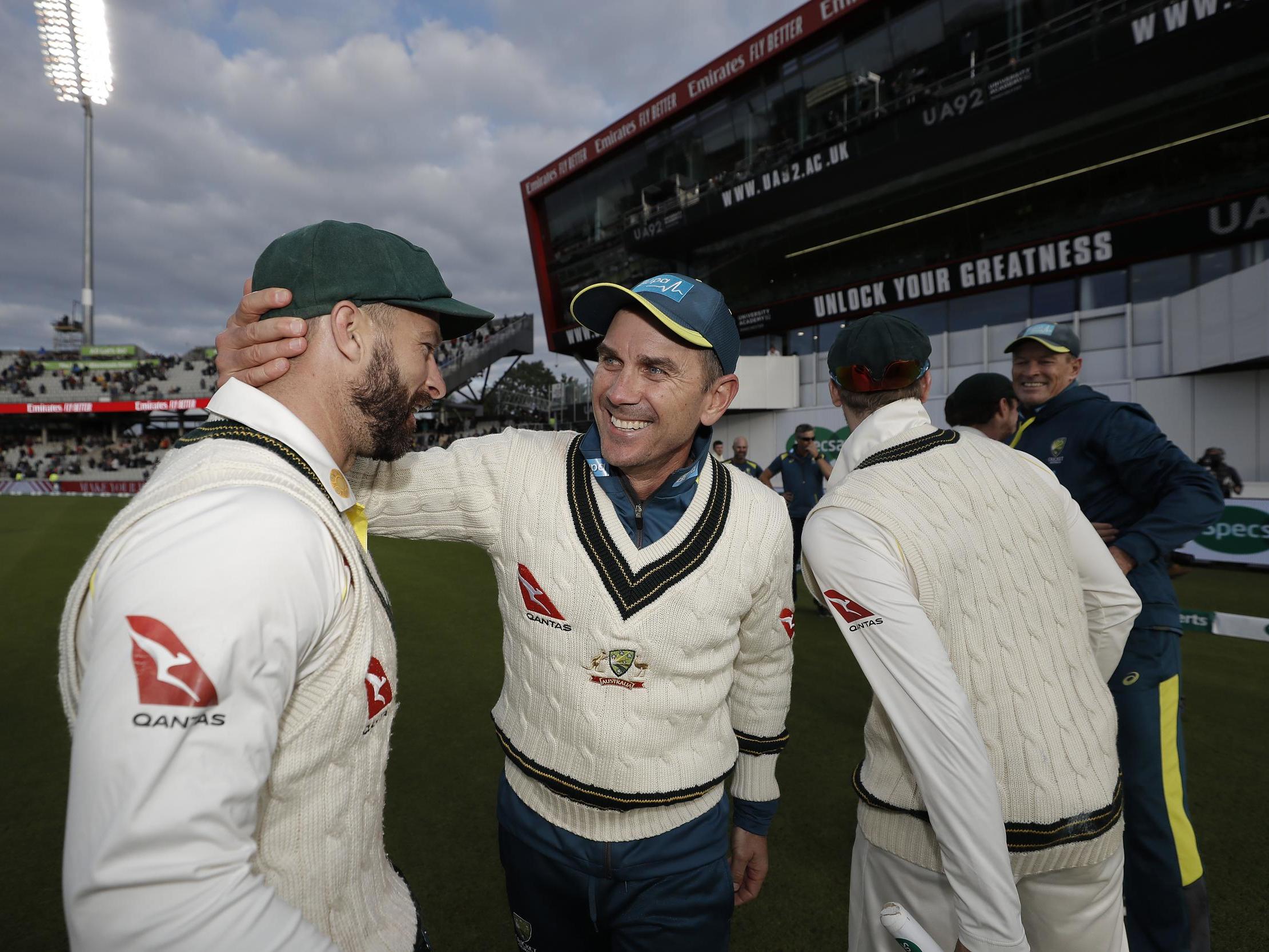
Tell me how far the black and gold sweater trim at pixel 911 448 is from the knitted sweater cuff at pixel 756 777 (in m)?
1.00

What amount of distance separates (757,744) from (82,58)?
1856 inches

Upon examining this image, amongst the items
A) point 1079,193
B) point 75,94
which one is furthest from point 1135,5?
point 75,94

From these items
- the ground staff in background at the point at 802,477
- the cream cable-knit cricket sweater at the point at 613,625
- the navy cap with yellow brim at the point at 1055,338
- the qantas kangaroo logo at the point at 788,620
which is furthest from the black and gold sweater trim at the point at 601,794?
the ground staff in background at the point at 802,477

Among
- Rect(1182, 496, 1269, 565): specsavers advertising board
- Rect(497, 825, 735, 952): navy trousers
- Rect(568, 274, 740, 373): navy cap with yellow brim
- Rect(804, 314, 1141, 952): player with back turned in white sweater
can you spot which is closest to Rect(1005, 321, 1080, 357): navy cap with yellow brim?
Rect(804, 314, 1141, 952): player with back turned in white sweater

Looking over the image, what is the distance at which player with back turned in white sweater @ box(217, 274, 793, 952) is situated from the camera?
1722 mm

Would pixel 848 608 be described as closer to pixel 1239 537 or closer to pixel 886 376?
pixel 886 376

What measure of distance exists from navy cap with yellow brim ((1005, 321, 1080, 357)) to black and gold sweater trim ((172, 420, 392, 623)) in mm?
2851

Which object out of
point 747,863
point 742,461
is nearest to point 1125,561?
point 747,863

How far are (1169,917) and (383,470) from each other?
3120 mm

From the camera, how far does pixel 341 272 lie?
123 cm

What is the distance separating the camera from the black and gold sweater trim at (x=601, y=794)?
168cm

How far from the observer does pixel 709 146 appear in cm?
2098

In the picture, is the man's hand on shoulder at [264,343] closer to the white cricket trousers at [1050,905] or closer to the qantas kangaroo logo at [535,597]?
the qantas kangaroo logo at [535,597]

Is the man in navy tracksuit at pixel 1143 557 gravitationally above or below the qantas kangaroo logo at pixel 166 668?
below
